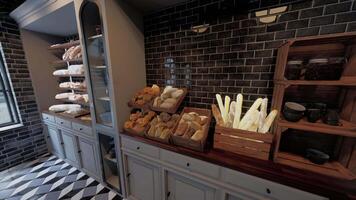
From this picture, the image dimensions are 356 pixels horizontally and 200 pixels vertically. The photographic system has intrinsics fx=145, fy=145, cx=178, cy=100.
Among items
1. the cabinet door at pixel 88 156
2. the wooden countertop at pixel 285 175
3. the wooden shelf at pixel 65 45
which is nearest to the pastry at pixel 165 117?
the wooden countertop at pixel 285 175

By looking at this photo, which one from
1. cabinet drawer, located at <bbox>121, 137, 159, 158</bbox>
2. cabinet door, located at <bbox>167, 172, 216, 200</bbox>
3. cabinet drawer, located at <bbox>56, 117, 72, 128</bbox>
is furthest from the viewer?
cabinet drawer, located at <bbox>56, 117, 72, 128</bbox>

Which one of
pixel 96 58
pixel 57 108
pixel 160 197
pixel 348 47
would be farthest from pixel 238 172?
pixel 57 108

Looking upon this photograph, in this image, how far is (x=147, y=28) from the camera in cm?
171

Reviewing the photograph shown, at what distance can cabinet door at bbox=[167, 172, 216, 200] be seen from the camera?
1150mm

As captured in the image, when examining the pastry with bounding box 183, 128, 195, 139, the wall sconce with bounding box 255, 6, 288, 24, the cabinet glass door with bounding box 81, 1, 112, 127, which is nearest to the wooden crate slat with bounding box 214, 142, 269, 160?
the pastry with bounding box 183, 128, 195, 139

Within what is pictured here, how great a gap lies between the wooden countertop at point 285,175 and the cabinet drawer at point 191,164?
0.04 m

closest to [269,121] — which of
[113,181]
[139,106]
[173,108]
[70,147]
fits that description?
[173,108]

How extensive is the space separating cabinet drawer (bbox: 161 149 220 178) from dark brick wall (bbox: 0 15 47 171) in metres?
2.65

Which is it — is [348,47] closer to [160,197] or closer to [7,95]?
[160,197]

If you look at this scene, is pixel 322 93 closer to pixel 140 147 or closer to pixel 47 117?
pixel 140 147

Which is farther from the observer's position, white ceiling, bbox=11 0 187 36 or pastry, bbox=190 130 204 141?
white ceiling, bbox=11 0 187 36

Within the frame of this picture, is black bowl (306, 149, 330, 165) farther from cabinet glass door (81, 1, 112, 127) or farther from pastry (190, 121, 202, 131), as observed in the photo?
cabinet glass door (81, 1, 112, 127)

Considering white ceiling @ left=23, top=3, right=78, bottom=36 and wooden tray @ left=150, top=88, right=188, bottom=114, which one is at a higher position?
white ceiling @ left=23, top=3, right=78, bottom=36

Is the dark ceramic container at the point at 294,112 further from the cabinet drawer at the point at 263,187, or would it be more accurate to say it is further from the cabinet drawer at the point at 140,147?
the cabinet drawer at the point at 140,147
